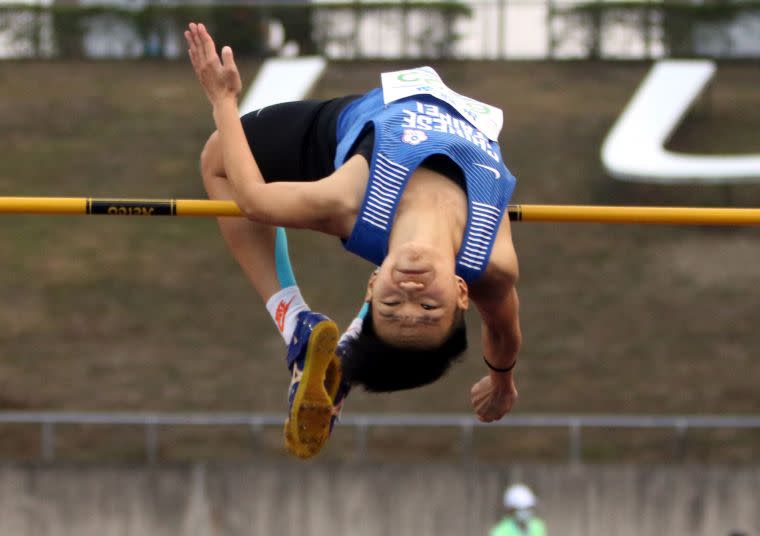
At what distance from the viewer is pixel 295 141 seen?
501 centimetres

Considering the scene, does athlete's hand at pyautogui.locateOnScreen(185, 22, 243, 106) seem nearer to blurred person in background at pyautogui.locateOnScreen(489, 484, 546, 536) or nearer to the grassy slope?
blurred person in background at pyautogui.locateOnScreen(489, 484, 546, 536)

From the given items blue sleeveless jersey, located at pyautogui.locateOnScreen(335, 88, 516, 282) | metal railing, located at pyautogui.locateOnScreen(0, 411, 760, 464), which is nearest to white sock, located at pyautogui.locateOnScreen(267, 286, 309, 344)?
blue sleeveless jersey, located at pyautogui.locateOnScreen(335, 88, 516, 282)

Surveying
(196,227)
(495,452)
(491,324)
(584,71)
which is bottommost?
(495,452)

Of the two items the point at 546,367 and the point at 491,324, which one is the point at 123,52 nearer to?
the point at 546,367

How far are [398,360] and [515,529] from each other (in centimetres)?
637

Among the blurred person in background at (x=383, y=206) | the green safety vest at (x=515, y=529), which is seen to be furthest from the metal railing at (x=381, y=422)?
the blurred person in background at (x=383, y=206)

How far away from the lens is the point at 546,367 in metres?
15.1

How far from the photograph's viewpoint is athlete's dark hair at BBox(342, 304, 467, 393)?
14.5ft

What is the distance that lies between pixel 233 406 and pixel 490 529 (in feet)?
13.0

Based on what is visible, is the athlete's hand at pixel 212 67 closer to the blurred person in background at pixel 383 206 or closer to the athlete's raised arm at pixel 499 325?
the blurred person in background at pixel 383 206

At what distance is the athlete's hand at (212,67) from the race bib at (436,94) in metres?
0.51

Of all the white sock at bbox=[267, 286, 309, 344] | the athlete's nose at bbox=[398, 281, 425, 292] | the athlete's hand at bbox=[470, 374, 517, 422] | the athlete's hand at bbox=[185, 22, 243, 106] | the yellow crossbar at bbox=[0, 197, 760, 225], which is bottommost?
the athlete's hand at bbox=[470, 374, 517, 422]

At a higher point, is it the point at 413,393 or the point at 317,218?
the point at 317,218

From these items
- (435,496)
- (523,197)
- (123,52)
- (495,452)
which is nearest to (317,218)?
(435,496)
